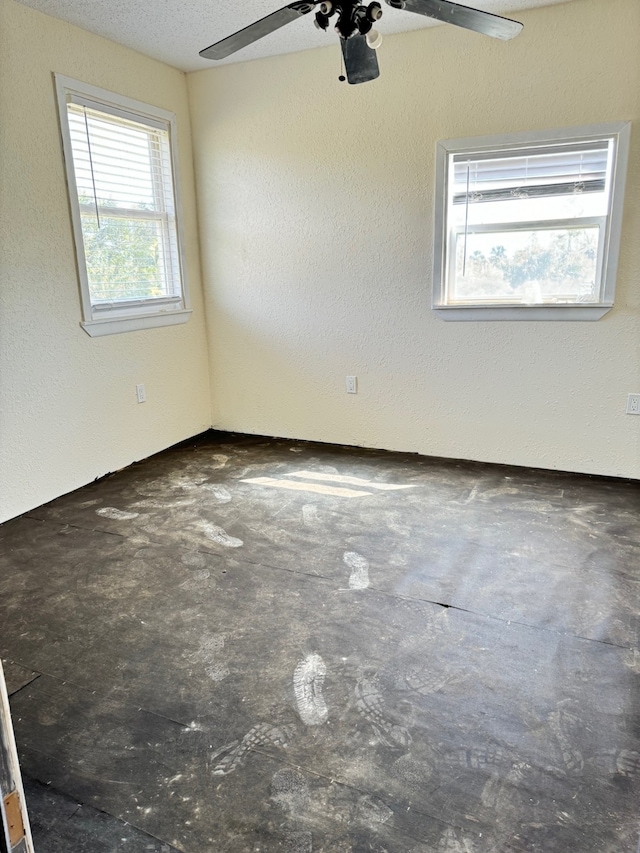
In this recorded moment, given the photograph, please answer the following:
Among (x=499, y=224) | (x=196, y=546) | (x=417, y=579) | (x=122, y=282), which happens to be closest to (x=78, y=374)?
(x=122, y=282)

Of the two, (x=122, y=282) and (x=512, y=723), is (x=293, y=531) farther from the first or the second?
(x=122, y=282)

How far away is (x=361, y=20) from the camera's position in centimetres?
194

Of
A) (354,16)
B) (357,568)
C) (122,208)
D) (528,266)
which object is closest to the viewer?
(354,16)

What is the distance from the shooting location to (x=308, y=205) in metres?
3.90

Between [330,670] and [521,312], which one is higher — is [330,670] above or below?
below

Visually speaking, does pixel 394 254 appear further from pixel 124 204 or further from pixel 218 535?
pixel 218 535

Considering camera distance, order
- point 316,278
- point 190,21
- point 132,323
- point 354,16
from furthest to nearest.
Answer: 1. point 316,278
2. point 132,323
3. point 190,21
4. point 354,16

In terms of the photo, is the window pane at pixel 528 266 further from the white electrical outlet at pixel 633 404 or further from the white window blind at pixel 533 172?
the white electrical outlet at pixel 633 404

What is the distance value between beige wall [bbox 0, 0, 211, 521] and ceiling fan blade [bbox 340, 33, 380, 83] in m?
1.78

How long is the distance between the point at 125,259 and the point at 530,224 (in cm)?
253

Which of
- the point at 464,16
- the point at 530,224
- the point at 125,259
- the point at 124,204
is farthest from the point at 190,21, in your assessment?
the point at 530,224

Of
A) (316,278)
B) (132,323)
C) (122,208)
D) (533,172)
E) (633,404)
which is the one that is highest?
(533,172)

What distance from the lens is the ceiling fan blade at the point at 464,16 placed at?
1.89 meters

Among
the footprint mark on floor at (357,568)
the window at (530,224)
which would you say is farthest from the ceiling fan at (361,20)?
the footprint mark on floor at (357,568)
